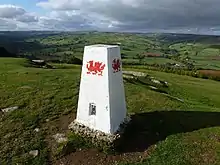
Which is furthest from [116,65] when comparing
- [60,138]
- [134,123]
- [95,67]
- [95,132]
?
[60,138]

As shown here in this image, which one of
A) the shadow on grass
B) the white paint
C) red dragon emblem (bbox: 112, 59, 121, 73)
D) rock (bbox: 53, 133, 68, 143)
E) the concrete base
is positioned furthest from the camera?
rock (bbox: 53, 133, 68, 143)

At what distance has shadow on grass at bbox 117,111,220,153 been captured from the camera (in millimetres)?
19641

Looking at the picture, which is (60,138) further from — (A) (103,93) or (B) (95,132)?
(A) (103,93)

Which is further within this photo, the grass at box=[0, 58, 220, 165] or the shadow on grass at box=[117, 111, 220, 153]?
the shadow on grass at box=[117, 111, 220, 153]

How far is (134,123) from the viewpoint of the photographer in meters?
21.6

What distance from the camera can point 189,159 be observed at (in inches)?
709

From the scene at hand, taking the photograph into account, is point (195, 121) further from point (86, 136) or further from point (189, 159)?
point (86, 136)

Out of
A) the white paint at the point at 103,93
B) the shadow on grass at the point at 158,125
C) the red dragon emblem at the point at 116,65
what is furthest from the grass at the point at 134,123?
the red dragon emblem at the point at 116,65

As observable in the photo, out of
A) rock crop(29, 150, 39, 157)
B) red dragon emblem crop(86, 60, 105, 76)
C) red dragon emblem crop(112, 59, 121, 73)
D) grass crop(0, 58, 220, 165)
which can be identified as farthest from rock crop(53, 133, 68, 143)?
red dragon emblem crop(112, 59, 121, 73)

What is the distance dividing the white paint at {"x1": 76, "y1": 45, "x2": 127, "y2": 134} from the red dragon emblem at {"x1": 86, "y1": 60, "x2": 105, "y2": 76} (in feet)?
0.67

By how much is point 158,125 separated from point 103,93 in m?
5.60

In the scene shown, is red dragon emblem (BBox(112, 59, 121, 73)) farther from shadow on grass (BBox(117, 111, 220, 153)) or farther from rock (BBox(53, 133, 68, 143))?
rock (BBox(53, 133, 68, 143))

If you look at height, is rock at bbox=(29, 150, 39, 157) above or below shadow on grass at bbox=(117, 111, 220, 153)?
below

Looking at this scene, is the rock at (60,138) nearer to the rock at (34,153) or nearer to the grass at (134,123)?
the grass at (134,123)
